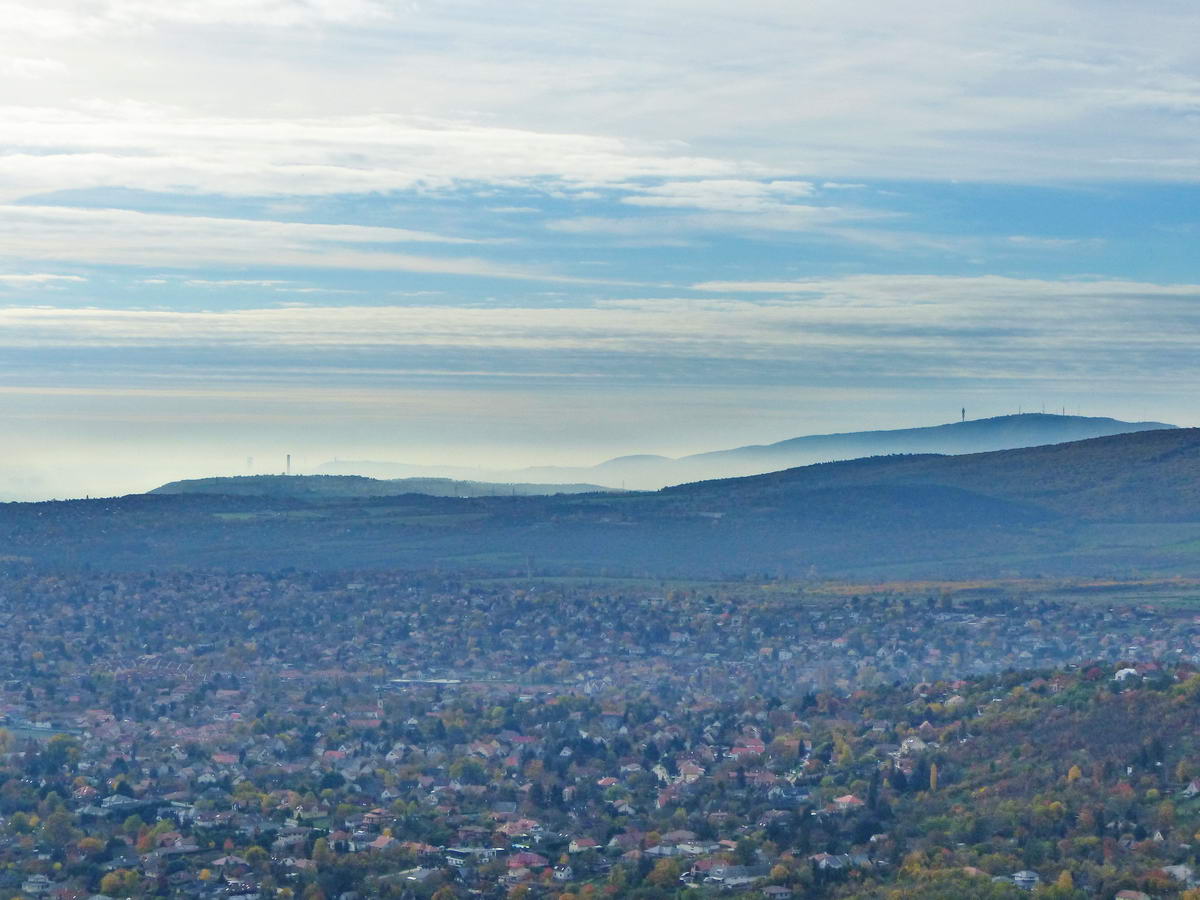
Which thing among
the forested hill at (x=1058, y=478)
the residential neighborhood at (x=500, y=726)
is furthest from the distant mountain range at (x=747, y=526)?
the residential neighborhood at (x=500, y=726)

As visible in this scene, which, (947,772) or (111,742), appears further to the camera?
(111,742)

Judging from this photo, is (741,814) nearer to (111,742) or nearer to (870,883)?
(870,883)

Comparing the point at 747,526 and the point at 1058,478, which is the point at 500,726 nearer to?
the point at 747,526

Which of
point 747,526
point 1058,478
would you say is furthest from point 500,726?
point 1058,478

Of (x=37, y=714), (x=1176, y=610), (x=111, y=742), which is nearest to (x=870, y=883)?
(x=111, y=742)

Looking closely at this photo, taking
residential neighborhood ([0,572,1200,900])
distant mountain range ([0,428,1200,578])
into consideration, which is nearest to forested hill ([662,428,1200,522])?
distant mountain range ([0,428,1200,578])

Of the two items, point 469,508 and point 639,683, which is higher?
point 469,508

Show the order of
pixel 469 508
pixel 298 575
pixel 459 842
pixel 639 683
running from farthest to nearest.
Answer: pixel 469 508
pixel 298 575
pixel 639 683
pixel 459 842

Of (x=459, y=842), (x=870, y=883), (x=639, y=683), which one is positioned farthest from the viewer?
(x=639, y=683)
